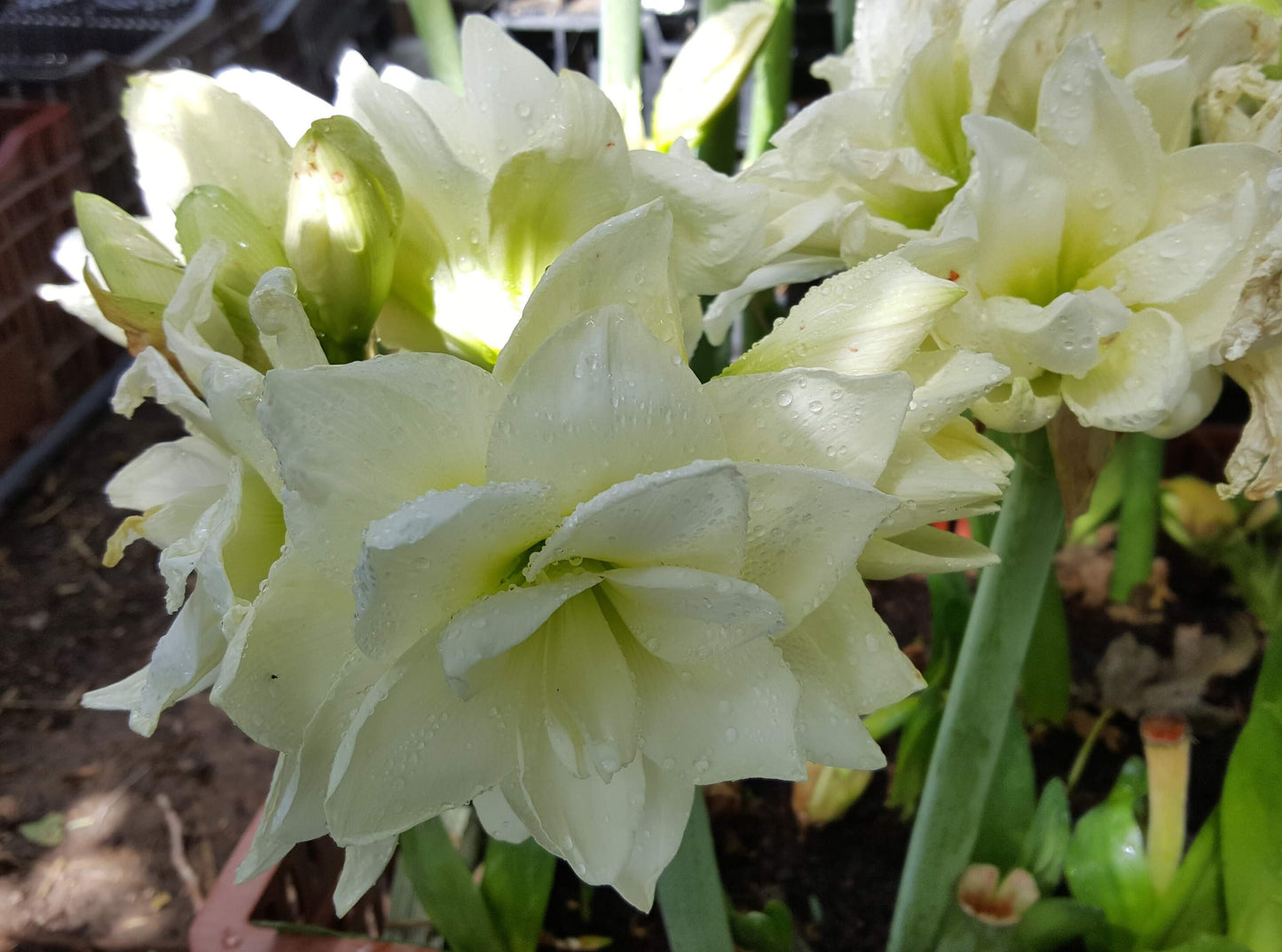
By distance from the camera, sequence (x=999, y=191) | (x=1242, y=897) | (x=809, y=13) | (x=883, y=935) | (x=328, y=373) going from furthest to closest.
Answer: (x=809, y=13)
(x=883, y=935)
(x=1242, y=897)
(x=999, y=191)
(x=328, y=373)

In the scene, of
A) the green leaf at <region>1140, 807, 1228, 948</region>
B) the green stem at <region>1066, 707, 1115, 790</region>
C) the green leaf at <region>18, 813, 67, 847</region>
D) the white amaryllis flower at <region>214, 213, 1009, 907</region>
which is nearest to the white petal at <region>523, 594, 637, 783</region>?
the white amaryllis flower at <region>214, 213, 1009, 907</region>

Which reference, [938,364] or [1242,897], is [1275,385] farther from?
[1242,897]

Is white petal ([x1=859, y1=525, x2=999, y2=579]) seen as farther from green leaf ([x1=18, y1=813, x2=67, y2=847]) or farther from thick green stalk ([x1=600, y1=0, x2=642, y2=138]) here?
green leaf ([x1=18, y1=813, x2=67, y2=847])

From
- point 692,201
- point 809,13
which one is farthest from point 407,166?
point 809,13

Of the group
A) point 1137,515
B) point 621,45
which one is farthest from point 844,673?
point 1137,515

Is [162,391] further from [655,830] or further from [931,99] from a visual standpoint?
[931,99]
